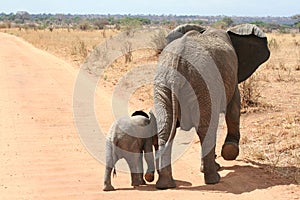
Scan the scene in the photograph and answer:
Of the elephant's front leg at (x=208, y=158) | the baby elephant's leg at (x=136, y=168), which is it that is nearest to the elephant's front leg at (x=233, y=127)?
the elephant's front leg at (x=208, y=158)

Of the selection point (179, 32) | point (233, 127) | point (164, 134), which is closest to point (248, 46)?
point (179, 32)

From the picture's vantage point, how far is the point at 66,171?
7348 mm

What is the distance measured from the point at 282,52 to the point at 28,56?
11715mm

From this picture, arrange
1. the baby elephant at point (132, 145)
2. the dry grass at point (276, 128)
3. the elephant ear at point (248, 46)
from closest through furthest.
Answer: the baby elephant at point (132, 145)
the dry grass at point (276, 128)
the elephant ear at point (248, 46)

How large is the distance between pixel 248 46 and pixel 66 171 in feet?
10.9

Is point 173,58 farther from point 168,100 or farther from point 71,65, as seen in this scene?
point 71,65

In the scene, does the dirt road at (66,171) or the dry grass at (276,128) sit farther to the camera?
the dry grass at (276,128)

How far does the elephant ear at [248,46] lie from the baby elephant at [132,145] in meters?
2.17

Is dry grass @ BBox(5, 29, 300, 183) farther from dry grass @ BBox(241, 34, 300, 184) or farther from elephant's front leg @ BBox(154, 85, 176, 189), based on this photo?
elephant's front leg @ BBox(154, 85, 176, 189)

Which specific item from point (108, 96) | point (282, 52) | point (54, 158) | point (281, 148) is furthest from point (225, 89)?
point (282, 52)

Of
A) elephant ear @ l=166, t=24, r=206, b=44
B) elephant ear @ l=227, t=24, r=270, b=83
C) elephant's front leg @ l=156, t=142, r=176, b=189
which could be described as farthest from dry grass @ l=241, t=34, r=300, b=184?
elephant ear @ l=166, t=24, r=206, b=44

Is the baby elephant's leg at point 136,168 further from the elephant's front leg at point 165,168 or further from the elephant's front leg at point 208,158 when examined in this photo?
the elephant's front leg at point 208,158

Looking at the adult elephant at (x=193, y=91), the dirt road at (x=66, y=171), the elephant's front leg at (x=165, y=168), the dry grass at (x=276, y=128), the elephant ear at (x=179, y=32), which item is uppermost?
the elephant ear at (x=179, y=32)

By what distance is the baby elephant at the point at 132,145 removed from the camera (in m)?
6.42
